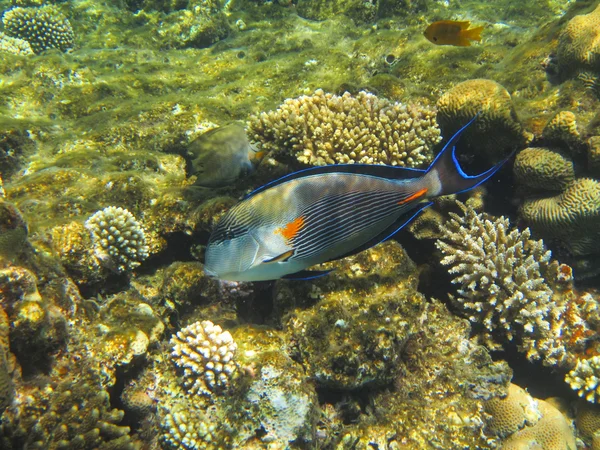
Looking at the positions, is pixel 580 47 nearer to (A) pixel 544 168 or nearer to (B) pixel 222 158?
(A) pixel 544 168

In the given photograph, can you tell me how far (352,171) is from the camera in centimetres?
205

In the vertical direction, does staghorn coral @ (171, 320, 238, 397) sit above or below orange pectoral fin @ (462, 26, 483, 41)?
below

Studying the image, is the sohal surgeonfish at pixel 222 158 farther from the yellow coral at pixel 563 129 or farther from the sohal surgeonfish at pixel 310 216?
the yellow coral at pixel 563 129

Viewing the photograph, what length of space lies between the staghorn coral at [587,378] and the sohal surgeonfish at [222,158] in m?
4.27

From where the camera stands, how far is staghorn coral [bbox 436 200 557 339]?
11.7ft

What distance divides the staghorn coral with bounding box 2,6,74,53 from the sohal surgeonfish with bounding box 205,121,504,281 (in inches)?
429

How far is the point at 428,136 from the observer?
12.3ft

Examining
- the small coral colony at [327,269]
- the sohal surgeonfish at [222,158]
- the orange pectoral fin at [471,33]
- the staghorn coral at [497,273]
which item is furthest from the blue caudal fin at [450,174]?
the orange pectoral fin at [471,33]

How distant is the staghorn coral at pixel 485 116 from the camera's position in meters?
3.52

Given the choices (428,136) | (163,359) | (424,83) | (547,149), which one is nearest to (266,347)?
(163,359)

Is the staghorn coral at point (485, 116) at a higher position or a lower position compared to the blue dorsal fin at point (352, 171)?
lower

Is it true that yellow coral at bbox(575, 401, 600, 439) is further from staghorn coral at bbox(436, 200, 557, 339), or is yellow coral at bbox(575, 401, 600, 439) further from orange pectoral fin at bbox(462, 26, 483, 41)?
orange pectoral fin at bbox(462, 26, 483, 41)

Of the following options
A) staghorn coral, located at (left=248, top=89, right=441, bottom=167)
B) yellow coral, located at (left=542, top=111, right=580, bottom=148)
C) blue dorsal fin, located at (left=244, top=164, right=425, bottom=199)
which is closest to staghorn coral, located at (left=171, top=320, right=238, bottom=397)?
blue dorsal fin, located at (left=244, top=164, right=425, bottom=199)

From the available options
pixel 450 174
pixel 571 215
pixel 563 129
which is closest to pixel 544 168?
pixel 563 129
